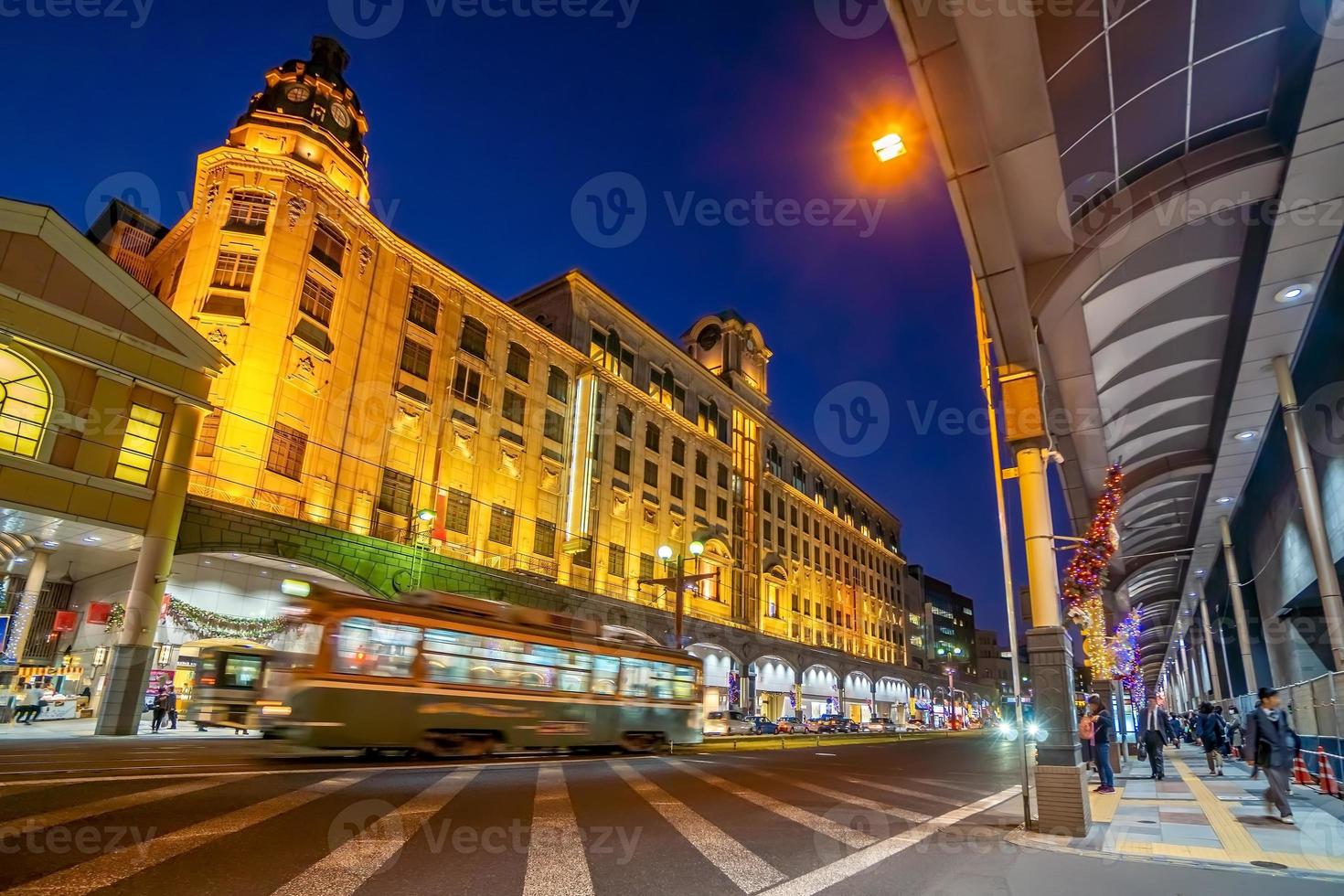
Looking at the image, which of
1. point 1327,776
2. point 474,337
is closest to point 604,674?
point 1327,776

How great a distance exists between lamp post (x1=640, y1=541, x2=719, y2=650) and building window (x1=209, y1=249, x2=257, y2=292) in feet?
61.5

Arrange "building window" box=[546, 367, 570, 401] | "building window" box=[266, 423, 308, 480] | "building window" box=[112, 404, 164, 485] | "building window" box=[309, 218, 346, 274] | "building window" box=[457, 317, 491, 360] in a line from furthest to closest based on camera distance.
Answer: "building window" box=[546, 367, 570, 401]
"building window" box=[457, 317, 491, 360]
"building window" box=[309, 218, 346, 274]
"building window" box=[266, 423, 308, 480]
"building window" box=[112, 404, 164, 485]

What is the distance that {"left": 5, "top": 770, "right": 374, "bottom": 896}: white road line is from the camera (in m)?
4.80

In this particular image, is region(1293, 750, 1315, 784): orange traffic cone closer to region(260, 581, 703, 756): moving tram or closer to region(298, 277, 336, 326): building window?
region(260, 581, 703, 756): moving tram

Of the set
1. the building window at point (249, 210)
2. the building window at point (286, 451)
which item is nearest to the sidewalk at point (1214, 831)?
the building window at point (286, 451)

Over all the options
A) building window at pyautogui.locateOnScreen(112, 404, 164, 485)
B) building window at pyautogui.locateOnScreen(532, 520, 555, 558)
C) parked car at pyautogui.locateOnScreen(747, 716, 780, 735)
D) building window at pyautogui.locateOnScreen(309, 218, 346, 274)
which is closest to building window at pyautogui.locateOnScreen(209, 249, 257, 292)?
building window at pyautogui.locateOnScreen(309, 218, 346, 274)

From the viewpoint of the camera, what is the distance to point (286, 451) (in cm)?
2488

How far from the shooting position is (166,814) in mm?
7137

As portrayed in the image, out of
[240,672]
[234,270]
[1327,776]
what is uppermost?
[234,270]

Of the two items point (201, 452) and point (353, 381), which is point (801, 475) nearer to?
point (353, 381)

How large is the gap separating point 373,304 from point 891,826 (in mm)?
27675

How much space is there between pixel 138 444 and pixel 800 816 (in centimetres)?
2145

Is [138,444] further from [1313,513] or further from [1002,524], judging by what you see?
[1313,513]

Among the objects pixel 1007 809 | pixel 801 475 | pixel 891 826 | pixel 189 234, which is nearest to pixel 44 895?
pixel 891 826
